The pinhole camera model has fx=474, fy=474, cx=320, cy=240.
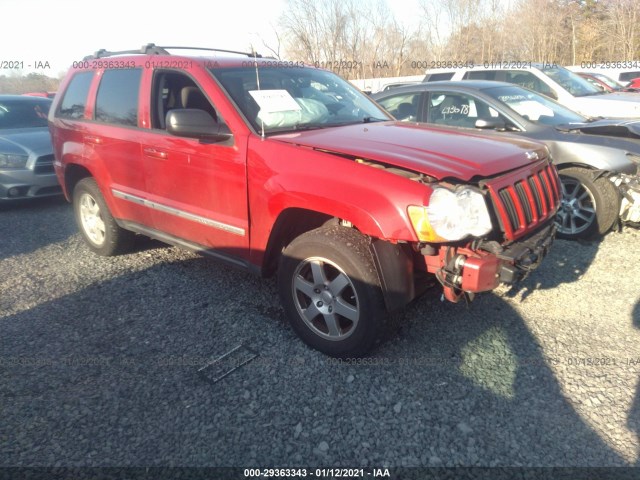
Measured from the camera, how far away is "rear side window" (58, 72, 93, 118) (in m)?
4.65

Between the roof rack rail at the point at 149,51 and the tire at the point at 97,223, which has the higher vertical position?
the roof rack rail at the point at 149,51

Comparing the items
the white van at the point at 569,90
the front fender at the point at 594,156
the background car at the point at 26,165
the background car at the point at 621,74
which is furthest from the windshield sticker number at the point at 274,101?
the background car at the point at 621,74

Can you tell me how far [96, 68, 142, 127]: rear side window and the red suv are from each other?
2 centimetres

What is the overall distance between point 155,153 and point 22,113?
579cm

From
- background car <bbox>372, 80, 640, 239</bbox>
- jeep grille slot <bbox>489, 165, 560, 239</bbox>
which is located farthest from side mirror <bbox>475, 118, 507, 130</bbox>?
jeep grille slot <bbox>489, 165, 560, 239</bbox>

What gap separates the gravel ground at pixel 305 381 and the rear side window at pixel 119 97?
4.83 ft

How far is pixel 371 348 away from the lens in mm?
2908

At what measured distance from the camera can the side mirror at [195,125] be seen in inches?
124

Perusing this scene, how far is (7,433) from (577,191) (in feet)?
17.0

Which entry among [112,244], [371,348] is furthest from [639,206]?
[112,244]

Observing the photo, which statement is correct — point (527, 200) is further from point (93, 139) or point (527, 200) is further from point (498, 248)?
point (93, 139)

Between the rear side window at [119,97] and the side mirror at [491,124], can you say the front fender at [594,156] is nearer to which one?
the side mirror at [491,124]

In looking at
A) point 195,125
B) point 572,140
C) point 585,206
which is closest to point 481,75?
point 572,140

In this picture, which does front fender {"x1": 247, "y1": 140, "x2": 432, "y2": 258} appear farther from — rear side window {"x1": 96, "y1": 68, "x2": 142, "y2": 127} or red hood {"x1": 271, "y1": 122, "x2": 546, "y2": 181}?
rear side window {"x1": 96, "y1": 68, "x2": 142, "y2": 127}
